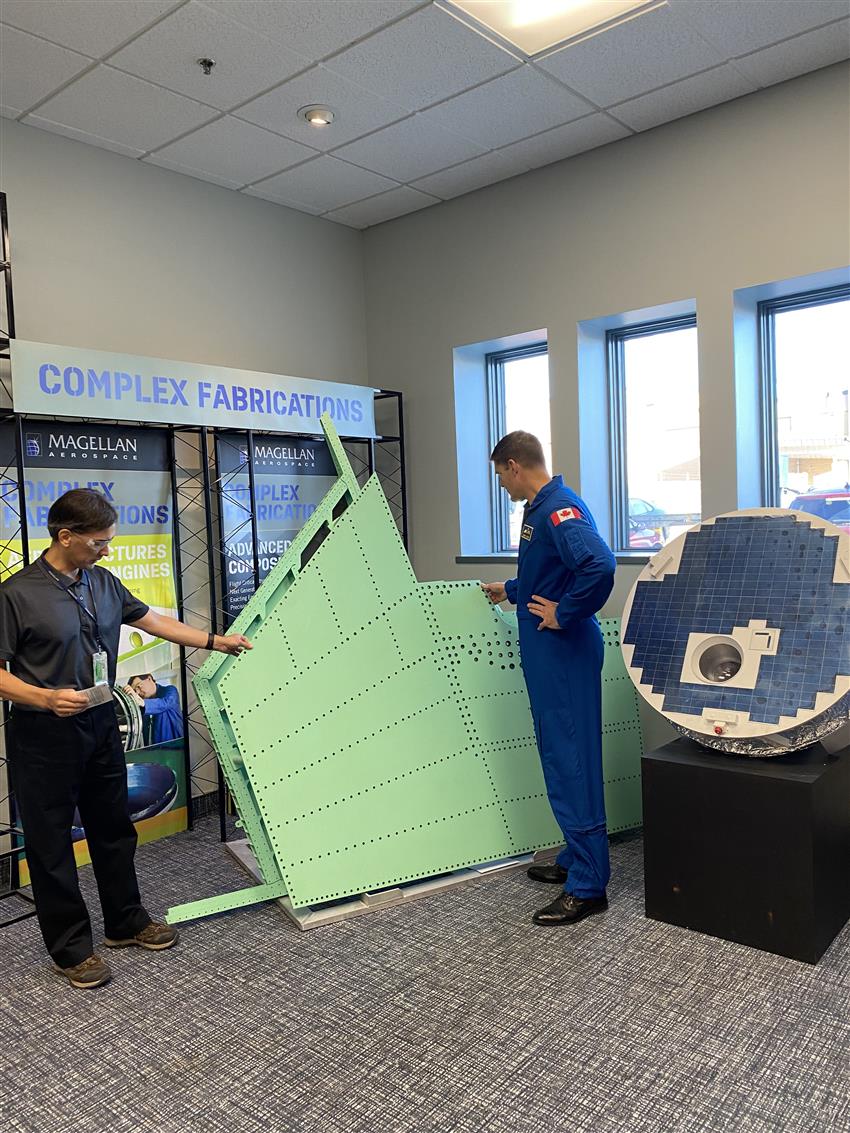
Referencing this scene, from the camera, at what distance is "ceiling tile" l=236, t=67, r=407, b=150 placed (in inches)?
140

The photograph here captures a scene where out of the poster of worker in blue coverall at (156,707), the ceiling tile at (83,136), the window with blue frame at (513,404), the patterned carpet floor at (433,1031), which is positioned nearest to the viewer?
the patterned carpet floor at (433,1031)

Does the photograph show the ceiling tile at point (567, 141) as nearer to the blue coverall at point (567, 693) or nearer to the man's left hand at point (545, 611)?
the blue coverall at point (567, 693)

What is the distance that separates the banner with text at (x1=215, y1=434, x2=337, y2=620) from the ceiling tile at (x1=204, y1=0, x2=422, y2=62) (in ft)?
5.94

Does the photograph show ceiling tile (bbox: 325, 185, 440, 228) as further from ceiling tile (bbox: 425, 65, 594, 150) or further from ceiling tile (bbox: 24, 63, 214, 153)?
ceiling tile (bbox: 24, 63, 214, 153)

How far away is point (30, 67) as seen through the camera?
3322 mm

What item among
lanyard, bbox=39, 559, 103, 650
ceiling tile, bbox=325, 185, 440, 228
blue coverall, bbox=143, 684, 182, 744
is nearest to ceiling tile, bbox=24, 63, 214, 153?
ceiling tile, bbox=325, 185, 440, 228

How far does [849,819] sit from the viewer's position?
302cm

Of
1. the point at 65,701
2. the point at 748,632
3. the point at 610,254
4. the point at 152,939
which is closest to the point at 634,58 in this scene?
the point at 610,254

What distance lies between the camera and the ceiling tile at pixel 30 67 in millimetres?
3160

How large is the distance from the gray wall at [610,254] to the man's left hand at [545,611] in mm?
1278

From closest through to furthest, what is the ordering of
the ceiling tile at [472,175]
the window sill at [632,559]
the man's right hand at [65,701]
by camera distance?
the man's right hand at [65,701] → the window sill at [632,559] → the ceiling tile at [472,175]

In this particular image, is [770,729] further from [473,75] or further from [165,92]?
[165,92]

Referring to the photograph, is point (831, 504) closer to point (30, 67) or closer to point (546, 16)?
point (546, 16)

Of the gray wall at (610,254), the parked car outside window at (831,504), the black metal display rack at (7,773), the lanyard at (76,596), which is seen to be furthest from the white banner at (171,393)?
the parked car outside window at (831,504)
